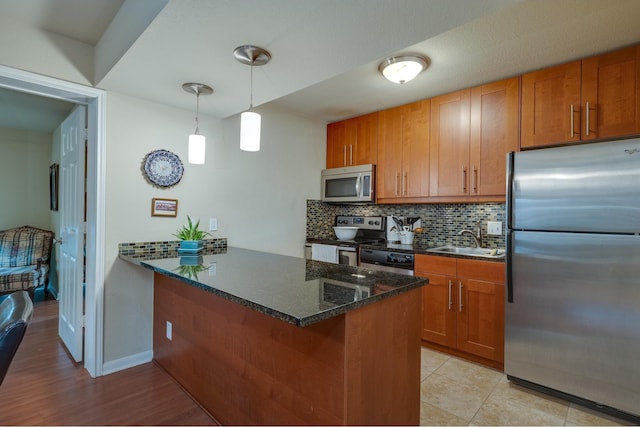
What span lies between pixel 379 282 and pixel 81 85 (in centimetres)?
230

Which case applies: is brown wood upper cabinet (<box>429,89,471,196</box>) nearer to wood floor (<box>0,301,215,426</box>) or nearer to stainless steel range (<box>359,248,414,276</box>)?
stainless steel range (<box>359,248,414,276</box>)

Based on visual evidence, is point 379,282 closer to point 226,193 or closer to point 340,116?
point 226,193

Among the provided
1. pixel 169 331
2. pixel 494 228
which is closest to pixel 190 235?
pixel 169 331

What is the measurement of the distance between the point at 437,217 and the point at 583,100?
145cm

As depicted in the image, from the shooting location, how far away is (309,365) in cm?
130

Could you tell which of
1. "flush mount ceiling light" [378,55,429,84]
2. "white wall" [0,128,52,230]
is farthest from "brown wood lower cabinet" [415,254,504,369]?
"white wall" [0,128,52,230]

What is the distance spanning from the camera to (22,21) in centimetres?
192

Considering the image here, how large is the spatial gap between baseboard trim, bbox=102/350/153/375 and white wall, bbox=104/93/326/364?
0.03m

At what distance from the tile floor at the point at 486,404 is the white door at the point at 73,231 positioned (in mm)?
2566

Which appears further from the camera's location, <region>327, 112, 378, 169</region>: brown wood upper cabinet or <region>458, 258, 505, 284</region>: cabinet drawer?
<region>327, 112, 378, 169</region>: brown wood upper cabinet

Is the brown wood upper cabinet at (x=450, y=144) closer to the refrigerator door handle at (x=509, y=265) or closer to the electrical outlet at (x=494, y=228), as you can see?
the electrical outlet at (x=494, y=228)

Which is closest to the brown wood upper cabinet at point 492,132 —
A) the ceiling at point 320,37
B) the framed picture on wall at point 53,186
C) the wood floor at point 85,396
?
the ceiling at point 320,37

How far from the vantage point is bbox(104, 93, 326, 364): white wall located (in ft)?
7.66

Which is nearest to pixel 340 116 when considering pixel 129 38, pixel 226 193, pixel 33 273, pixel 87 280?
pixel 226 193
